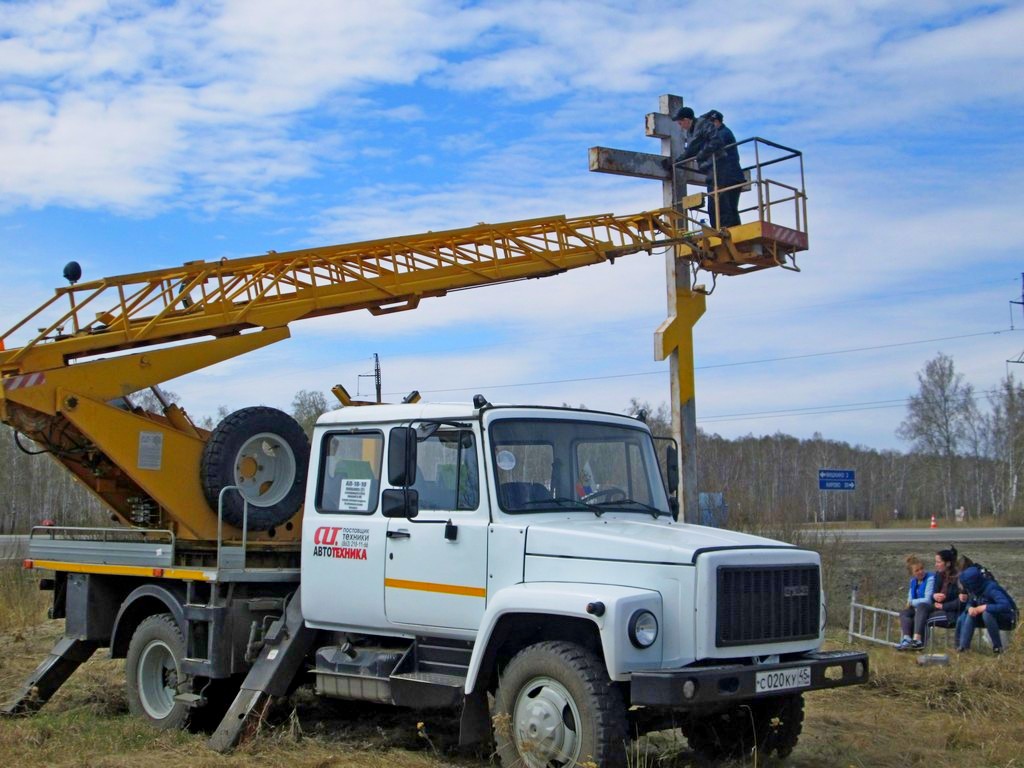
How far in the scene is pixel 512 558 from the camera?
7031 millimetres

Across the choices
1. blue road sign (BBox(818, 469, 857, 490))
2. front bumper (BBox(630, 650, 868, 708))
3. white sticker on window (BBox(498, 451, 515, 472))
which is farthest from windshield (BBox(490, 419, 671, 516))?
blue road sign (BBox(818, 469, 857, 490))

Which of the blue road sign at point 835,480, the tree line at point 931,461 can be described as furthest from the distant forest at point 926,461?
the blue road sign at point 835,480

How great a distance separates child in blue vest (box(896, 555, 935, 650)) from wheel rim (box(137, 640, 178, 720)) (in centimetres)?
811

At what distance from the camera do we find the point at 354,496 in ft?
26.6

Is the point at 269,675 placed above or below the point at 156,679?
above

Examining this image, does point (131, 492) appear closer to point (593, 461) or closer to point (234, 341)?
point (234, 341)

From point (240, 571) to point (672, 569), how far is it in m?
3.73

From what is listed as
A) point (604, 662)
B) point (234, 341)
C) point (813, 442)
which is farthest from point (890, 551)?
point (813, 442)

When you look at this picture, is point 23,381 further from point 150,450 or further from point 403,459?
point 403,459

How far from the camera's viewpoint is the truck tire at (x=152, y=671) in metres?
9.18

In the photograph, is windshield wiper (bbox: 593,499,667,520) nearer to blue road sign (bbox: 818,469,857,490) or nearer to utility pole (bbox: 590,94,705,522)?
utility pole (bbox: 590,94,705,522)

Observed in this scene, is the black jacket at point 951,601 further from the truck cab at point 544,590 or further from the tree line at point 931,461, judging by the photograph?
the tree line at point 931,461

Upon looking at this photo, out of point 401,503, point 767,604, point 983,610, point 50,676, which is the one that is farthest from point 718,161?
point 50,676

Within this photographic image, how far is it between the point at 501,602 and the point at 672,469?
2008 mm
